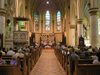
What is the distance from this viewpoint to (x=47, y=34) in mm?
31578

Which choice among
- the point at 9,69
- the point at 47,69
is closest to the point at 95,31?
the point at 47,69

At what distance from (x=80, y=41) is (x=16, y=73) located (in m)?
12.9

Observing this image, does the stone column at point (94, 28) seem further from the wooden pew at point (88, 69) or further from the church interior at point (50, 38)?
the wooden pew at point (88, 69)

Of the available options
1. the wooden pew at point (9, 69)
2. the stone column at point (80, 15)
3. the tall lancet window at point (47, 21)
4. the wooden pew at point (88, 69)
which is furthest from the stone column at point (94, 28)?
the tall lancet window at point (47, 21)

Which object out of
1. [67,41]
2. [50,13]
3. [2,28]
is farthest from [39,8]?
[2,28]

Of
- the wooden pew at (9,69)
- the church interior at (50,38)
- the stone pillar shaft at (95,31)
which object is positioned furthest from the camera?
the stone pillar shaft at (95,31)

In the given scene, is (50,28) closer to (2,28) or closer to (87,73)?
(2,28)

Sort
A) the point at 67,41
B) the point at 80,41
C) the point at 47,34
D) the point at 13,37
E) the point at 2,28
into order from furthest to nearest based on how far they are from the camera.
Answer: the point at 47,34 < the point at 67,41 < the point at 80,41 < the point at 13,37 < the point at 2,28

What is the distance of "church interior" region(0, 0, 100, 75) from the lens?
→ 4820 mm

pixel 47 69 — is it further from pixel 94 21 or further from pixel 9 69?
pixel 94 21

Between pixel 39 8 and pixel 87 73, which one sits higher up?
pixel 39 8

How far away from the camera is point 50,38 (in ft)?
104

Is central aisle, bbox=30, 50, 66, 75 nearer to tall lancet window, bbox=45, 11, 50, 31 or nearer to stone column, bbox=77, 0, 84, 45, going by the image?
stone column, bbox=77, 0, 84, 45

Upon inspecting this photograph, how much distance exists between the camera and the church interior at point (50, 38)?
4.82 m
